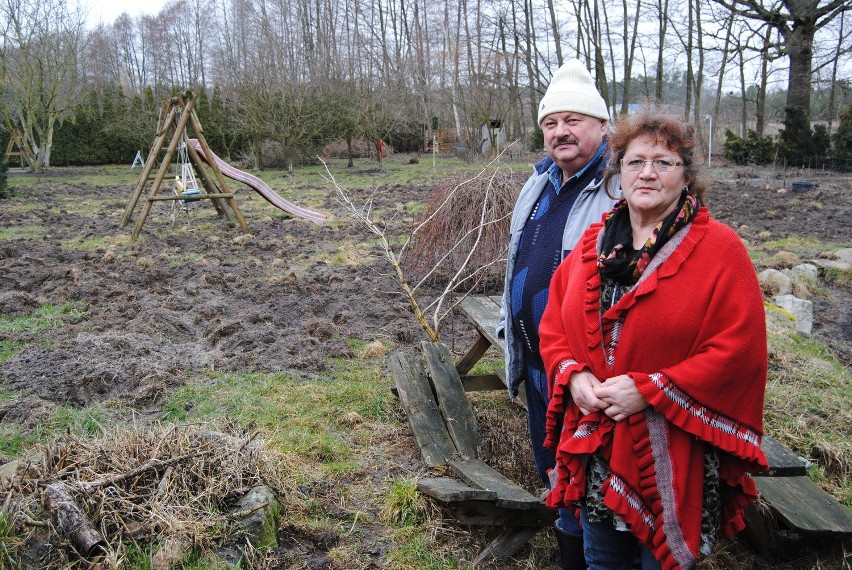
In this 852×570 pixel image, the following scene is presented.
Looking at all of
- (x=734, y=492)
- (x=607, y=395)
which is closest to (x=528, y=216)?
(x=607, y=395)

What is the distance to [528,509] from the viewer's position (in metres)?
3.01

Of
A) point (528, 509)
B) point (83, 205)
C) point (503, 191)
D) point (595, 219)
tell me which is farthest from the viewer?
point (83, 205)

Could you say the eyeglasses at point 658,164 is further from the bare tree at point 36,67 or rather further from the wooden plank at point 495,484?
the bare tree at point 36,67

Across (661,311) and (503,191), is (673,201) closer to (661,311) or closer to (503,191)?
(661,311)

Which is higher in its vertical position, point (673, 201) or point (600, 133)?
point (600, 133)

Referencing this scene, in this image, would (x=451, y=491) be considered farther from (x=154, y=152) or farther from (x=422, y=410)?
(x=154, y=152)

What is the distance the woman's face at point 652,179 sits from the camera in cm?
210

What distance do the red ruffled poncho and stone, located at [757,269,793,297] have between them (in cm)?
610

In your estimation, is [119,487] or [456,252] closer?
[119,487]

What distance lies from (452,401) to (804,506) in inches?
73.6

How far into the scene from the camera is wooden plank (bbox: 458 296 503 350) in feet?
14.8

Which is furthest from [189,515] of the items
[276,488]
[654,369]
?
[654,369]

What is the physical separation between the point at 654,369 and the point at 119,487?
2058 millimetres

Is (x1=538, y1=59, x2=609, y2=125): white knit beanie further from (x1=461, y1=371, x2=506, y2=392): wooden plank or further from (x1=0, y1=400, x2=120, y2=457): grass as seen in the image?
(x1=0, y1=400, x2=120, y2=457): grass
